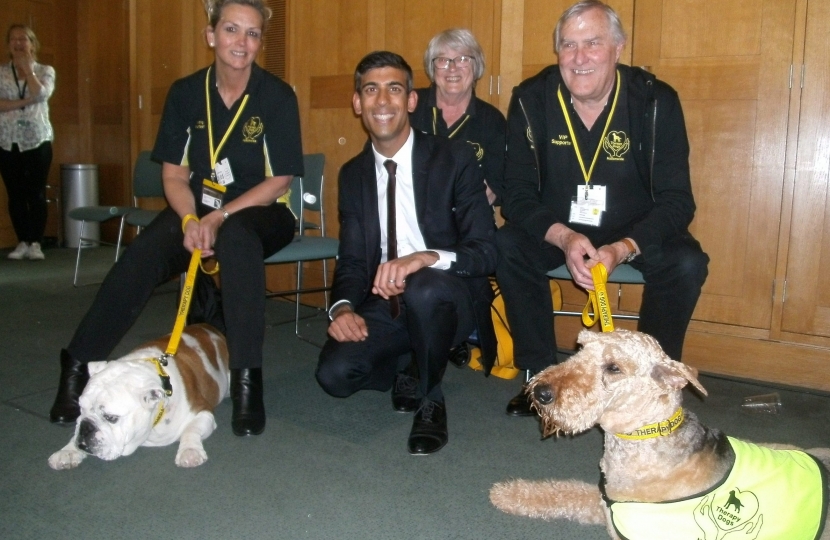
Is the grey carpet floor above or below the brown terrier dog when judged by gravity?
below

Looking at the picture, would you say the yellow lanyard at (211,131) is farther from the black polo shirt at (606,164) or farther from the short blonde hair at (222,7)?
the black polo shirt at (606,164)

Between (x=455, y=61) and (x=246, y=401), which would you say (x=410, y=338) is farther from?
(x=455, y=61)

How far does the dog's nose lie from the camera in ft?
5.05

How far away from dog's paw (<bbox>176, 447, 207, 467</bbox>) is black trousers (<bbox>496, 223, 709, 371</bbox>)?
3.96 feet

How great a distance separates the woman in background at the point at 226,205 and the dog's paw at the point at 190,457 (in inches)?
8.4

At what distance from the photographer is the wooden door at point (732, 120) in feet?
Answer: 10.1

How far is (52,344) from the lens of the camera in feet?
11.6

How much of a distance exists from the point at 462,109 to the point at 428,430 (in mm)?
1613

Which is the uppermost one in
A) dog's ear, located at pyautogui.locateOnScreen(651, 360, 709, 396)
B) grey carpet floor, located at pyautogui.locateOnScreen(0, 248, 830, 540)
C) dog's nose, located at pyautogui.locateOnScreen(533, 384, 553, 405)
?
dog's ear, located at pyautogui.locateOnScreen(651, 360, 709, 396)

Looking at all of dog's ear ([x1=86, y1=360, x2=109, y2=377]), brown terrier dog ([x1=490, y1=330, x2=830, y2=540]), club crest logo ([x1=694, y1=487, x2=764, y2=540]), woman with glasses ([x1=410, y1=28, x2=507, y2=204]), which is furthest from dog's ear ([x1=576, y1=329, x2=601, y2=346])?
woman with glasses ([x1=410, y1=28, x2=507, y2=204])

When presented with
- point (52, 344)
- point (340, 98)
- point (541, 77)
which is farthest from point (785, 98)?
point (52, 344)

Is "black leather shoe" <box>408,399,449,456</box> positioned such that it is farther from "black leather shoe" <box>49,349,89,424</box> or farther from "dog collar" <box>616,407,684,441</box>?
"black leather shoe" <box>49,349,89,424</box>

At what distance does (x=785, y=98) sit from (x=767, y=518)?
2.21 metres

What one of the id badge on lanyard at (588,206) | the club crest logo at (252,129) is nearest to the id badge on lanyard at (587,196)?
the id badge on lanyard at (588,206)
